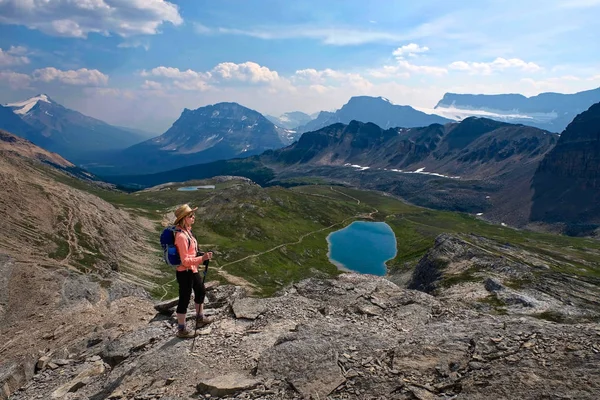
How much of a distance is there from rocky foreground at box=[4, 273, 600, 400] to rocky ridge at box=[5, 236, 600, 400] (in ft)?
0.17

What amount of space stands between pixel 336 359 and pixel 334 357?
0.18 meters

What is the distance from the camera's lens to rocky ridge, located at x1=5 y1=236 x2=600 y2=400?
15312mm

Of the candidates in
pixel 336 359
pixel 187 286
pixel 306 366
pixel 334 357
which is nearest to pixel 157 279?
pixel 187 286

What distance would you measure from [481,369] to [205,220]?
603ft

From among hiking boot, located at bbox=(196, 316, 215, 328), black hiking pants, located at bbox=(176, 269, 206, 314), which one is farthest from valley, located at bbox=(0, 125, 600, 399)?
black hiking pants, located at bbox=(176, 269, 206, 314)

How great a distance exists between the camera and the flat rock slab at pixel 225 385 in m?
15.9

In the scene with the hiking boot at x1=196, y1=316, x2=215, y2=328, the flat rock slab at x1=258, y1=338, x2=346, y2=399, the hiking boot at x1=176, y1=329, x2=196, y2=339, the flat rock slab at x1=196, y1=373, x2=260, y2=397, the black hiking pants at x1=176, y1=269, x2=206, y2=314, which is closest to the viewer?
the flat rock slab at x1=196, y1=373, x2=260, y2=397

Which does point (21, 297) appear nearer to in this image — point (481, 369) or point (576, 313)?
point (481, 369)

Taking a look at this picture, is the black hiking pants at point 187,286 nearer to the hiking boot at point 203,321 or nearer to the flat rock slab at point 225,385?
the hiking boot at point 203,321

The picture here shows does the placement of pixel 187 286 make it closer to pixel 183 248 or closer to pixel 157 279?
pixel 183 248

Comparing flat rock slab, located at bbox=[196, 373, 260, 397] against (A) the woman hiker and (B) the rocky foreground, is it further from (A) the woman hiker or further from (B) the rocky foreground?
(A) the woman hiker

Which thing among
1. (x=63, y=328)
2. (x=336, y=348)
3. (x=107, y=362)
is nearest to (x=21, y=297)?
(x=63, y=328)

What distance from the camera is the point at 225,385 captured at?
16125mm

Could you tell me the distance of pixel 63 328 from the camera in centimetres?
3572
